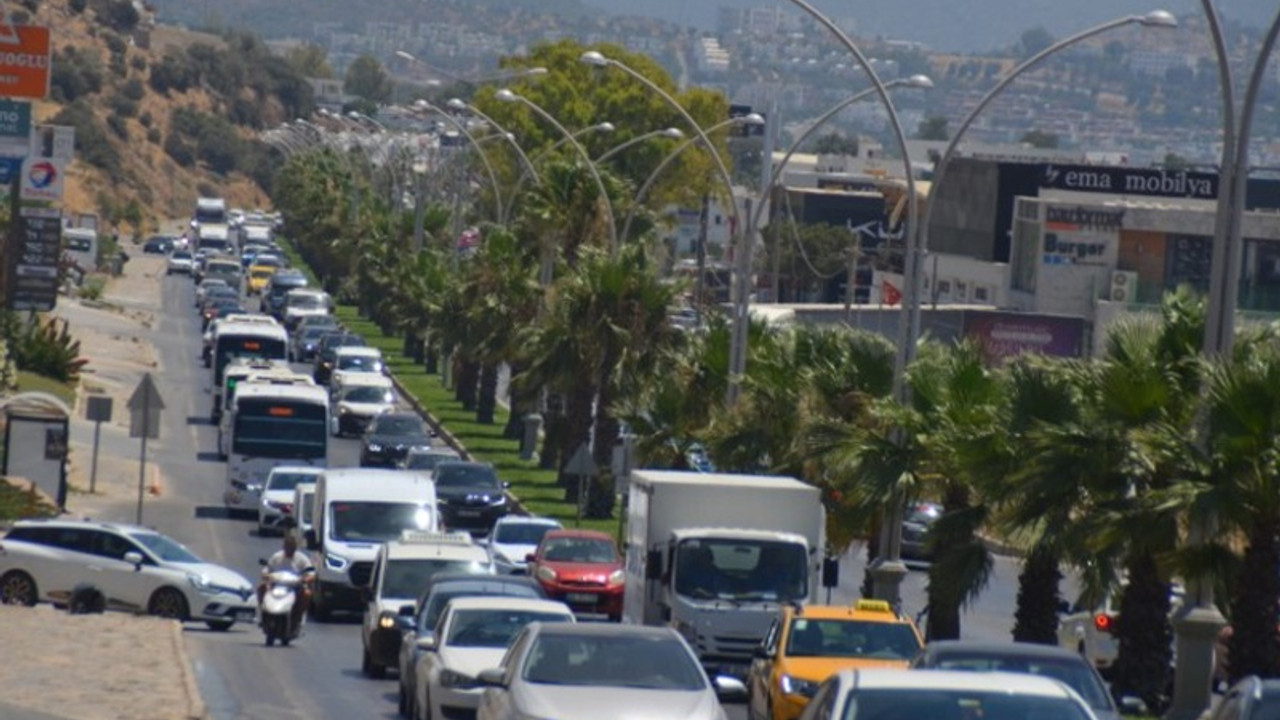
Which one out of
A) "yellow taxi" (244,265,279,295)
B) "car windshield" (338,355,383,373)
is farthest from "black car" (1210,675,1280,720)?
"yellow taxi" (244,265,279,295)

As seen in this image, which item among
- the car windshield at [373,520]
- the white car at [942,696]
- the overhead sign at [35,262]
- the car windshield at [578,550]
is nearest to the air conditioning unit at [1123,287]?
the overhead sign at [35,262]

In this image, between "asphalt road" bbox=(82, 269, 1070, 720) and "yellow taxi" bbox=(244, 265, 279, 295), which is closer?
"asphalt road" bbox=(82, 269, 1070, 720)

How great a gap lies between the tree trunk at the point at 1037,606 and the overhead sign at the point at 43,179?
39.5m

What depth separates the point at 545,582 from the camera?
38.0m

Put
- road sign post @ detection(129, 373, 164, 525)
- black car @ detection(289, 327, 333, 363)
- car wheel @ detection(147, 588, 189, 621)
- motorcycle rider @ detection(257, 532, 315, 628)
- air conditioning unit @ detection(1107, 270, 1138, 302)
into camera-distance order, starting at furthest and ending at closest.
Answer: black car @ detection(289, 327, 333, 363) → air conditioning unit @ detection(1107, 270, 1138, 302) → road sign post @ detection(129, 373, 164, 525) → car wheel @ detection(147, 588, 189, 621) → motorcycle rider @ detection(257, 532, 315, 628)

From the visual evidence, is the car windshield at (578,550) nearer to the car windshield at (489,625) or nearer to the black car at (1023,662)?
the car windshield at (489,625)

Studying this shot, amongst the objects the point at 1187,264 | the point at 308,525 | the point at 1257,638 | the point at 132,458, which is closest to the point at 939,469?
the point at 1257,638

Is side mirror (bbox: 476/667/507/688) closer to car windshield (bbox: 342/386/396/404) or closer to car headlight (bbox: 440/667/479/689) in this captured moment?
car headlight (bbox: 440/667/479/689)

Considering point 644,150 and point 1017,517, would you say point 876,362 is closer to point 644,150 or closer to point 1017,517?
point 1017,517

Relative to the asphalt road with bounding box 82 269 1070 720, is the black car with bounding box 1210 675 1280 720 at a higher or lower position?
higher

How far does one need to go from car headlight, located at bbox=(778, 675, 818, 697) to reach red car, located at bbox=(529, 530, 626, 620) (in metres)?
14.9

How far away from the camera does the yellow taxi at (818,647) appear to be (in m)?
23.0

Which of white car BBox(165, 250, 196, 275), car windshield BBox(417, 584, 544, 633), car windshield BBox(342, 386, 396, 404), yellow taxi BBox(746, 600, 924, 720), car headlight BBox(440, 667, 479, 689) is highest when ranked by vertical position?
yellow taxi BBox(746, 600, 924, 720)

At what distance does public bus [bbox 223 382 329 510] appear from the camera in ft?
170
